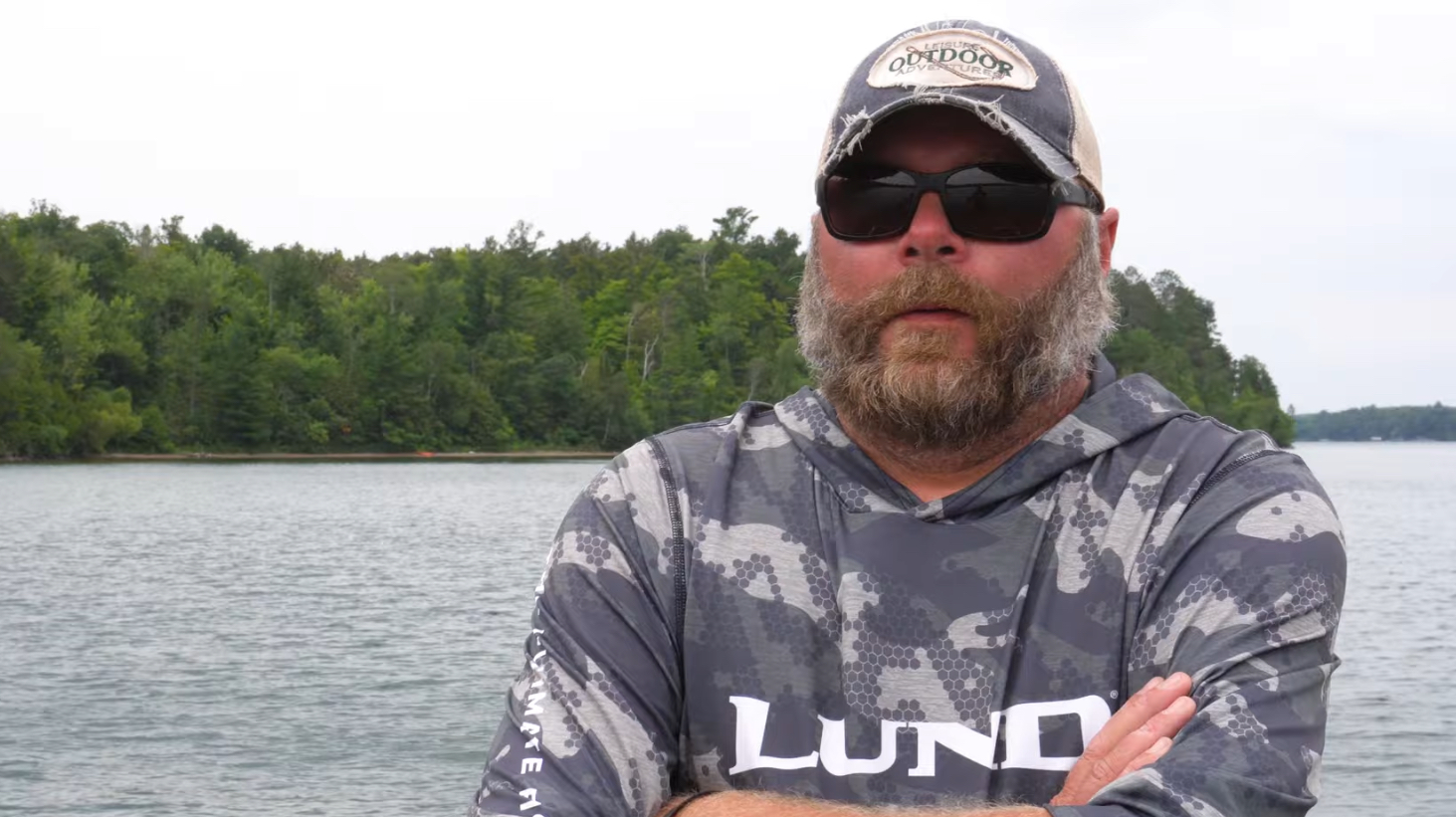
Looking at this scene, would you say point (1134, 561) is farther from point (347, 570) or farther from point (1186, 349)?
point (1186, 349)

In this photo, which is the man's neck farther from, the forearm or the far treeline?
the far treeline

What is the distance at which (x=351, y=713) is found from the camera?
2058 centimetres

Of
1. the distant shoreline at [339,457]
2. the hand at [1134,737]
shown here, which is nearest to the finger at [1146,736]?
the hand at [1134,737]

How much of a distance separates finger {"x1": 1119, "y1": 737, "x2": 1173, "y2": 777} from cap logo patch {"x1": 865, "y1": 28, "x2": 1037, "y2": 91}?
100 cm

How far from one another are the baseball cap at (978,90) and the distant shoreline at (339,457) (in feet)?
287

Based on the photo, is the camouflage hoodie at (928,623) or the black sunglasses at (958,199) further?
the black sunglasses at (958,199)

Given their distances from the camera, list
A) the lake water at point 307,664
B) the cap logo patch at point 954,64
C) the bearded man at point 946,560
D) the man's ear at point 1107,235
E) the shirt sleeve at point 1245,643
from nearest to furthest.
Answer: the shirt sleeve at point 1245,643
the bearded man at point 946,560
the cap logo patch at point 954,64
the man's ear at point 1107,235
the lake water at point 307,664

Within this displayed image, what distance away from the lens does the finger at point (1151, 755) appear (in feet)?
7.50

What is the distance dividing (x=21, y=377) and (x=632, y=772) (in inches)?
3814

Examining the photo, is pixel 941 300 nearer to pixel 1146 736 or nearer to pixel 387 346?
pixel 1146 736

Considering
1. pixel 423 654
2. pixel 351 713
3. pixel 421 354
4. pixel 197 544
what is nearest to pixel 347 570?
pixel 197 544

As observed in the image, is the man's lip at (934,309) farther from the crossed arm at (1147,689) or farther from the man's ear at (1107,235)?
the crossed arm at (1147,689)

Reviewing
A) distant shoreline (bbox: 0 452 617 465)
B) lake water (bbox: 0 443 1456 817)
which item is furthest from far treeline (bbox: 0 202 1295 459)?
lake water (bbox: 0 443 1456 817)

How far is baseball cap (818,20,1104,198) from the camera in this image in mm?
2535
